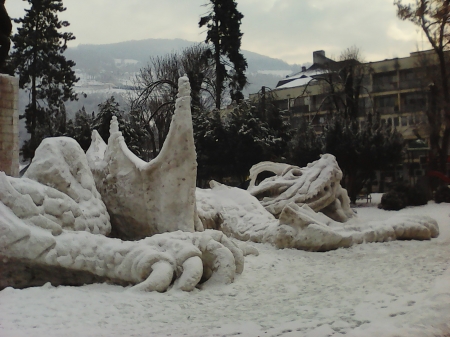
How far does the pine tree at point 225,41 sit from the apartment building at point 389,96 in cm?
126

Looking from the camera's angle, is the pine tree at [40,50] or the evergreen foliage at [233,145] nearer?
the pine tree at [40,50]

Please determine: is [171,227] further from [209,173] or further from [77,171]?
[209,173]

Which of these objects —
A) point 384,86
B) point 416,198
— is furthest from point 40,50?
point 384,86

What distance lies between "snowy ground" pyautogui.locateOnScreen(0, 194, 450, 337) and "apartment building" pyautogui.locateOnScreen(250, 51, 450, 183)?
1173cm

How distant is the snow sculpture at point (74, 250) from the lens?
2.73 m

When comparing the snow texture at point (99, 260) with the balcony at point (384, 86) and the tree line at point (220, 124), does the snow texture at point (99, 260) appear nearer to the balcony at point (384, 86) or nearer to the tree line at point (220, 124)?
the tree line at point (220, 124)

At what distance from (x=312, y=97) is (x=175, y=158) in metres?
20.7

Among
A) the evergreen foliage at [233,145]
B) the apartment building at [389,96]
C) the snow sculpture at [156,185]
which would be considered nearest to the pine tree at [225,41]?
the apartment building at [389,96]

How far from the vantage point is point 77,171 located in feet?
11.9

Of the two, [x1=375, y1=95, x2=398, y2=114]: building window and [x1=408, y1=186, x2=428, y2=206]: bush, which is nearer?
[x1=408, y1=186, x2=428, y2=206]: bush

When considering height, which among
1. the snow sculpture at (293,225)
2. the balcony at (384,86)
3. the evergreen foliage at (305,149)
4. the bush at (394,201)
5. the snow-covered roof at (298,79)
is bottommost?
the bush at (394,201)

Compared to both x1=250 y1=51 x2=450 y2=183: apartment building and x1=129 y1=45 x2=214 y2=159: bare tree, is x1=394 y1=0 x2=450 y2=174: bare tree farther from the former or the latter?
x1=129 y1=45 x2=214 y2=159: bare tree

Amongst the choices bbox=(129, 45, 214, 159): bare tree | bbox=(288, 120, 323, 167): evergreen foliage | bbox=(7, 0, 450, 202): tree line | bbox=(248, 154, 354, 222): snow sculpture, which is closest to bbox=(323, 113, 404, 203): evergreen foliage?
bbox=(7, 0, 450, 202): tree line

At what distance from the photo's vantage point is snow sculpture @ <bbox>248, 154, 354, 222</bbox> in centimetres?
641
